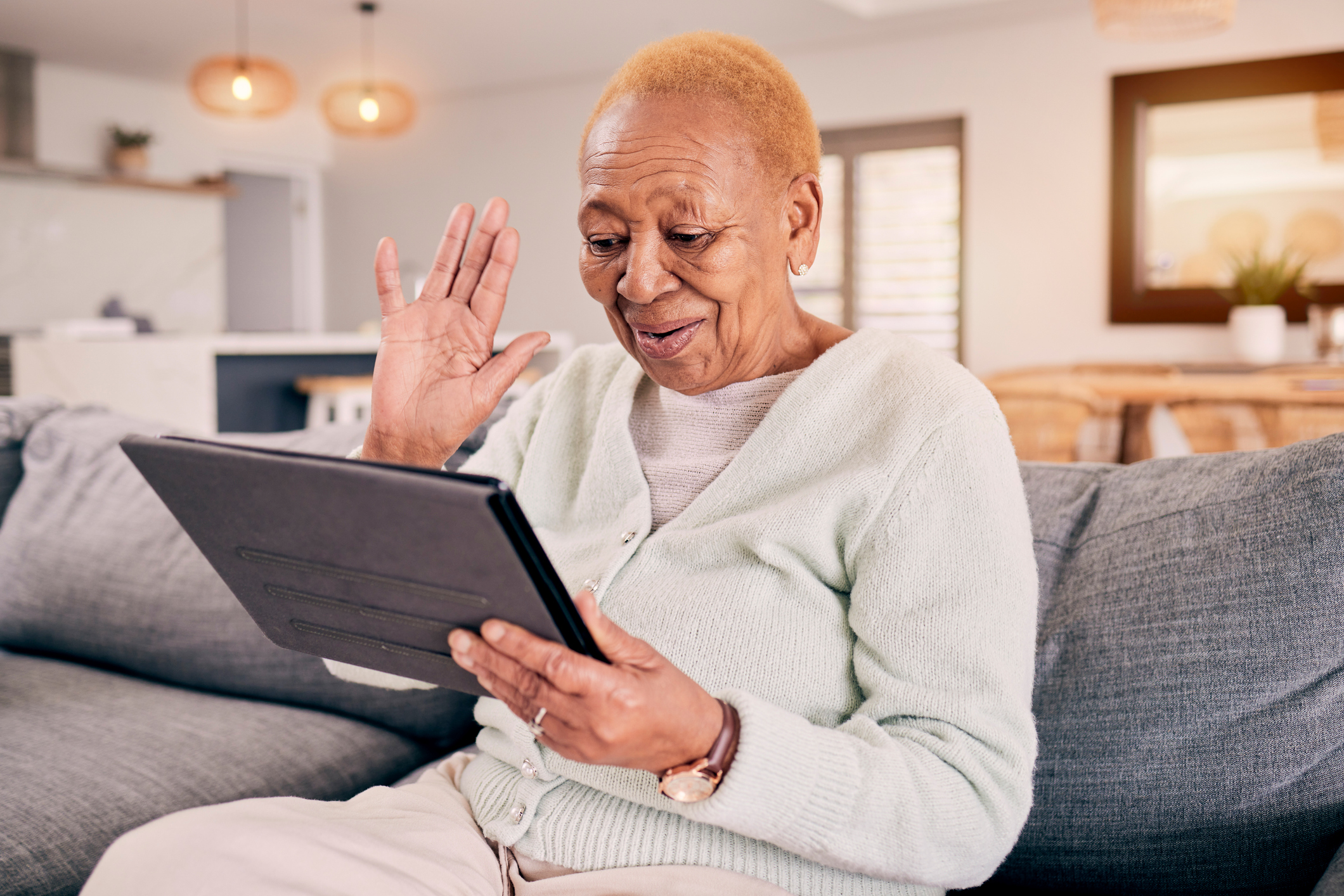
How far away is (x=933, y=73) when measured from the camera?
5.77 meters

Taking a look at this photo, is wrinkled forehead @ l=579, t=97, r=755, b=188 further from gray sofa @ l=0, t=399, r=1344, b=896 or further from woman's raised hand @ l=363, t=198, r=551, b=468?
gray sofa @ l=0, t=399, r=1344, b=896

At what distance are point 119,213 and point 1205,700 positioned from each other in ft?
25.3

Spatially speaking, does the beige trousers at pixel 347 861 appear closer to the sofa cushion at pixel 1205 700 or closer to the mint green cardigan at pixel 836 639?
the mint green cardigan at pixel 836 639

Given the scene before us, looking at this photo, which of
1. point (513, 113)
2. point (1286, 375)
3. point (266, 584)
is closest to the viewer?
point (266, 584)

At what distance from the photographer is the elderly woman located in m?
0.82

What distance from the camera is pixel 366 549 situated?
0.73m

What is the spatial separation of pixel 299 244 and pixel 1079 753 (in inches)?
327

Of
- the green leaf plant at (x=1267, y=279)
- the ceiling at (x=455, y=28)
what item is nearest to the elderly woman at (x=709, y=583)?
the green leaf plant at (x=1267, y=279)

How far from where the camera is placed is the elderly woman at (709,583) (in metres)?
0.82

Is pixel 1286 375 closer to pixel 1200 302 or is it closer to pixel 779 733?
pixel 1200 302

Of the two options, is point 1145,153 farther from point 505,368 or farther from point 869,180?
point 505,368

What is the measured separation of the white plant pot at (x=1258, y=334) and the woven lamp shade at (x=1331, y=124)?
855 millimetres

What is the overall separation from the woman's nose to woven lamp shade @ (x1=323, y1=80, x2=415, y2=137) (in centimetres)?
489

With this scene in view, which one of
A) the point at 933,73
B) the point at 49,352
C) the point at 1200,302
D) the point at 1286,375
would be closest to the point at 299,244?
the point at 49,352
